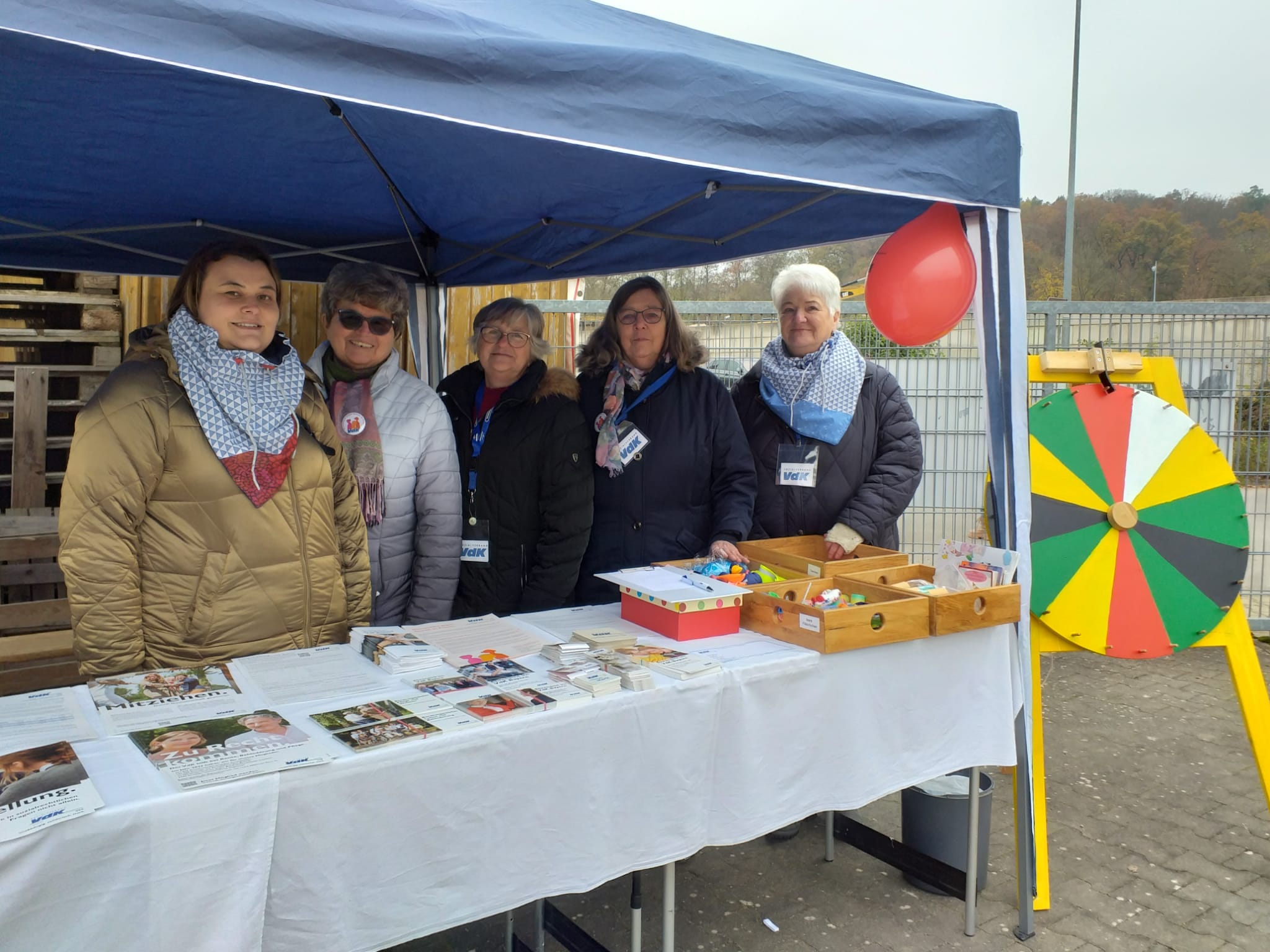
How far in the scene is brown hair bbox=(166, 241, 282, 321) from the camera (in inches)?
83.2

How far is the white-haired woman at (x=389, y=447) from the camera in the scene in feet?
8.60

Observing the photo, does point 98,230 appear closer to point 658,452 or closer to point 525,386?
point 525,386

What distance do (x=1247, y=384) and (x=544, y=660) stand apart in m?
5.30

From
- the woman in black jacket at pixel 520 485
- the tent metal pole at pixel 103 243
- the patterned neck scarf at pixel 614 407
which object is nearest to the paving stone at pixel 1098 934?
the woman in black jacket at pixel 520 485

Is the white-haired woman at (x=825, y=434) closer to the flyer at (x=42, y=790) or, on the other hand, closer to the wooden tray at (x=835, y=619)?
the wooden tray at (x=835, y=619)

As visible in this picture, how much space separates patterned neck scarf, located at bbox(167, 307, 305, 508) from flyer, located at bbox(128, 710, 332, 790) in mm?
587

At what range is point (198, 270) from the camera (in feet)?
6.95

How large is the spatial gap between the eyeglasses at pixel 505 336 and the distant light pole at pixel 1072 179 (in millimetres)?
5978

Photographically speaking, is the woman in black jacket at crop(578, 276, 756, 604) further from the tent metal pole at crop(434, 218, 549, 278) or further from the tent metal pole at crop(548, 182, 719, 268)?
the tent metal pole at crop(434, 218, 549, 278)

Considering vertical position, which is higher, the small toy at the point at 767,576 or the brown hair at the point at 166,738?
the small toy at the point at 767,576

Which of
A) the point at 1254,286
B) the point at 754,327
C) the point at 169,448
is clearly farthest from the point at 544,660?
the point at 1254,286

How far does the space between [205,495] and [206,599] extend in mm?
240

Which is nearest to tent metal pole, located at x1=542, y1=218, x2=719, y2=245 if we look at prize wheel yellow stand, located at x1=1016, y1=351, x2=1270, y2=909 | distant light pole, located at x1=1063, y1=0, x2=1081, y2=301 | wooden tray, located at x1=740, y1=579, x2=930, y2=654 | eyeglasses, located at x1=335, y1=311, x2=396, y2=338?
eyeglasses, located at x1=335, y1=311, x2=396, y2=338

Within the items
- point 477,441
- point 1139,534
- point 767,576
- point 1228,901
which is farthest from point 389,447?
point 1228,901
